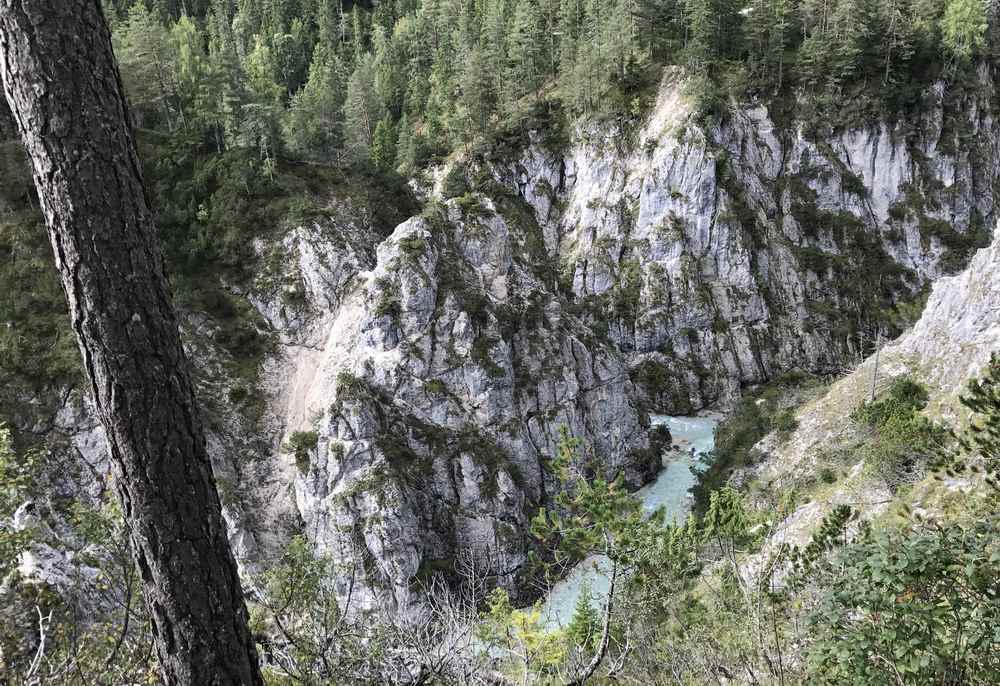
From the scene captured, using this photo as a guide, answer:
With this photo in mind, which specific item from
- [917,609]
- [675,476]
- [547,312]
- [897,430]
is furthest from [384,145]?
[917,609]

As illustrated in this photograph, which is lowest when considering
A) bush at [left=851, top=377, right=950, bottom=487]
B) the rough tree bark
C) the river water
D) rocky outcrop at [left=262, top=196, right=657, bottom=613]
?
the river water

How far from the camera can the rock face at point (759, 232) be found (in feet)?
155

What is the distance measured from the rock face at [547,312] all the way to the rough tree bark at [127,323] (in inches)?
223

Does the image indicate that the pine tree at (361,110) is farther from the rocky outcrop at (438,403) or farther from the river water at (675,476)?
the river water at (675,476)

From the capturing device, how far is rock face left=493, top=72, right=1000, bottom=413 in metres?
47.3

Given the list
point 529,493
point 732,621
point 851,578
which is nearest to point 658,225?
point 529,493

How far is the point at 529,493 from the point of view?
30188mm

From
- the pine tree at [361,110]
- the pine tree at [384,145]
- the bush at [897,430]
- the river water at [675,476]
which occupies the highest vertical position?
the pine tree at [361,110]

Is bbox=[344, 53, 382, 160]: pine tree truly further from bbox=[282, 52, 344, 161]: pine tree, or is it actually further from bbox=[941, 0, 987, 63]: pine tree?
bbox=[941, 0, 987, 63]: pine tree

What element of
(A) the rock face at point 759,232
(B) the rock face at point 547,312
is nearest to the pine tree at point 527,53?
(B) the rock face at point 547,312

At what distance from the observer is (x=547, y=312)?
1363 inches

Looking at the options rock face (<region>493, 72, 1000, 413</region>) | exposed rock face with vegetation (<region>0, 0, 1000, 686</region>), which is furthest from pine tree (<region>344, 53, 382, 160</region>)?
rock face (<region>493, 72, 1000, 413</region>)

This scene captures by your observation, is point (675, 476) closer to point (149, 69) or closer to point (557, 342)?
point (557, 342)

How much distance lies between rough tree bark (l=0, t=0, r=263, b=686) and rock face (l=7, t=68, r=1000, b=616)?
18.5 feet
